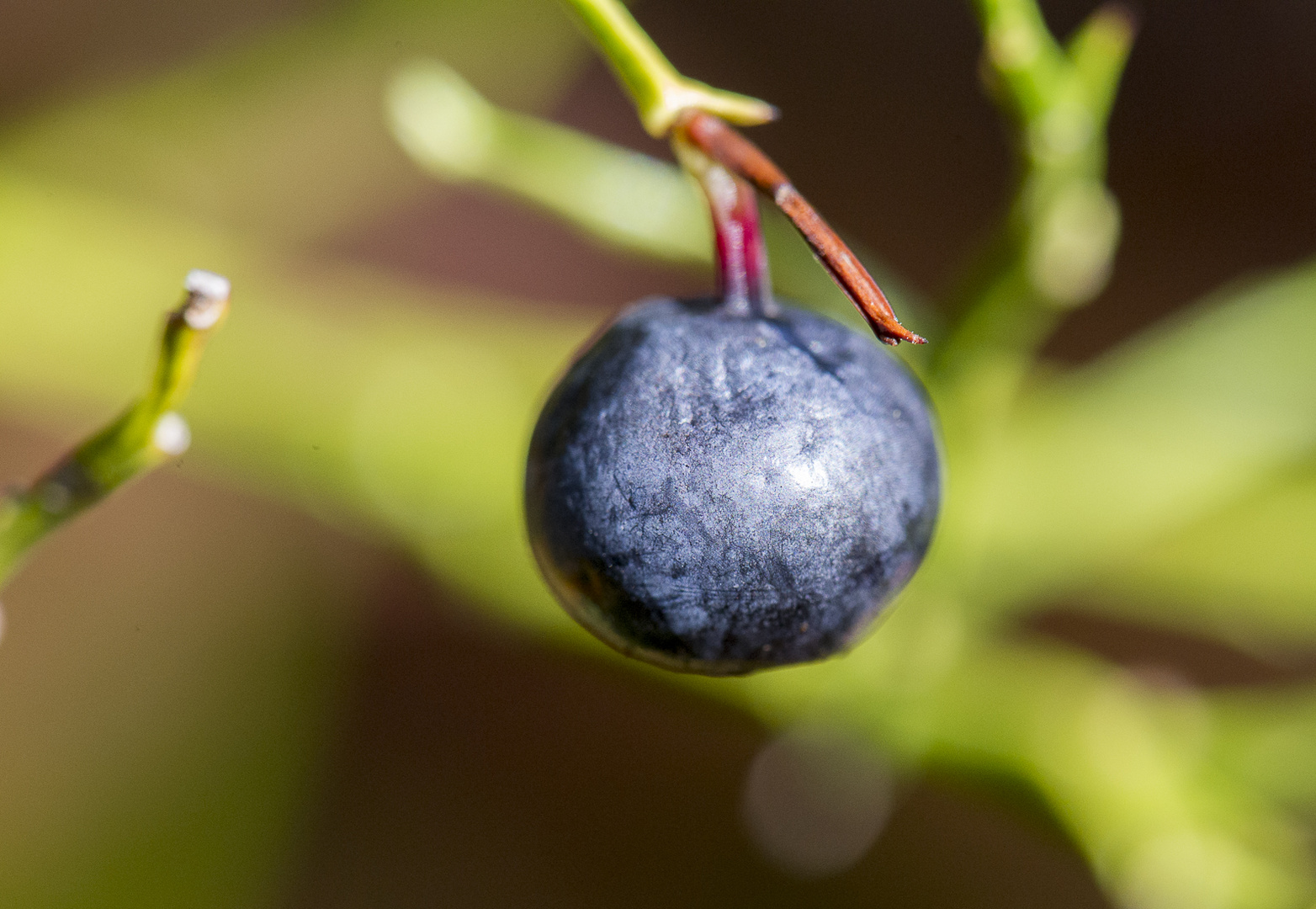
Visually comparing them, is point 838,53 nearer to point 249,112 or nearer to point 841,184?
point 841,184

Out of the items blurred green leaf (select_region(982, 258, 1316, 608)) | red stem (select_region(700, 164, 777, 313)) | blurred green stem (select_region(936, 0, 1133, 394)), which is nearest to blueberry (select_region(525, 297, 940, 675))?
red stem (select_region(700, 164, 777, 313))

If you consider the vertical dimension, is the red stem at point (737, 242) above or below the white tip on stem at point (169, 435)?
above

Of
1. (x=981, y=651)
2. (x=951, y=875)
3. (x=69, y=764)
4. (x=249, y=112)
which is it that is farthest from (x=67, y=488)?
(x=951, y=875)

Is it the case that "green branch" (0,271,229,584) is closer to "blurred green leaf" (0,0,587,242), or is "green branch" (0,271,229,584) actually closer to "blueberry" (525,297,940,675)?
"blueberry" (525,297,940,675)

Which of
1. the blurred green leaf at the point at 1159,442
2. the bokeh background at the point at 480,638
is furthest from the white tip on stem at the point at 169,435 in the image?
the bokeh background at the point at 480,638

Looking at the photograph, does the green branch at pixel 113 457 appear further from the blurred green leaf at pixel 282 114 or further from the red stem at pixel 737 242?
the blurred green leaf at pixel 282 114
